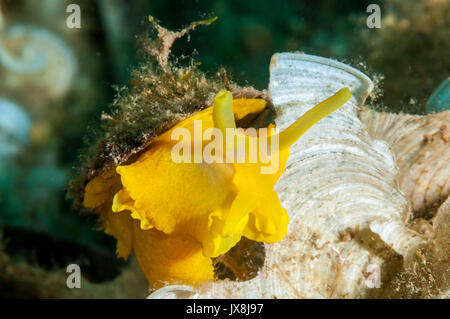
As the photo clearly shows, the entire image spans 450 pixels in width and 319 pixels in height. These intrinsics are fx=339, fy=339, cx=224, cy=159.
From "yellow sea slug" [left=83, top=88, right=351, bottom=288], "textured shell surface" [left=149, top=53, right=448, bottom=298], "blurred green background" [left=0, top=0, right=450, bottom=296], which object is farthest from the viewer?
"blurred green background" [left=0, top=0, right=450, bottom=296]

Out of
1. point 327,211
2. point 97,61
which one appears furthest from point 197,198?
point 97,61

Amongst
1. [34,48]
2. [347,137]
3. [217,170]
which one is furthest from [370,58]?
[34,48]

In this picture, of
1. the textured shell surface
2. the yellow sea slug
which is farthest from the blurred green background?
the yellow sea slug

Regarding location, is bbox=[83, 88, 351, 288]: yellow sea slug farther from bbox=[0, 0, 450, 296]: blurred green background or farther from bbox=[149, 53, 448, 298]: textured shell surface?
bbox=[0, 0, 450, 296]: blurred green background

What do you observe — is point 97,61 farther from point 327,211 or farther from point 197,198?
point 327,211

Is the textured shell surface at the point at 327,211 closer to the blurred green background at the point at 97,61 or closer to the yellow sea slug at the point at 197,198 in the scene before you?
the yellow sea slug at the point at 197,198

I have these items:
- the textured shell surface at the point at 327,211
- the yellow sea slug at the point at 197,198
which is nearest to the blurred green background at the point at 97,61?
the textured shell surface at the point at 327,211
